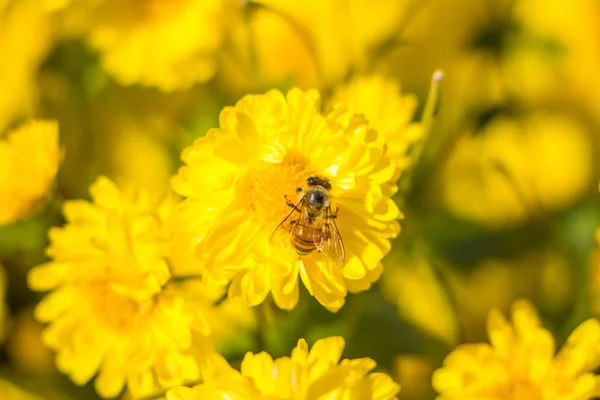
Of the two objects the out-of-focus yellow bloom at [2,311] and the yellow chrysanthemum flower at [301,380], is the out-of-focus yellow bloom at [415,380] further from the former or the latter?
the out-of-focus yellow bloom at [2,311]

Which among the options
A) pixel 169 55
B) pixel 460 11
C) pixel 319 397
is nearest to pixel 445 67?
pixel 460 11

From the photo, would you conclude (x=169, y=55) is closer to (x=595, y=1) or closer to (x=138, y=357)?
(x=138, y=357)

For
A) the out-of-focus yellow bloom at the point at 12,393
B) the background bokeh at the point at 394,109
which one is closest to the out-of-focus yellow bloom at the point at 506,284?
the background bokeh at the point at 394,109

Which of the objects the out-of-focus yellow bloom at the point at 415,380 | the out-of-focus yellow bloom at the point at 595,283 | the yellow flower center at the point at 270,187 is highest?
the out-of-focus yellow bloom at the point at 595,283

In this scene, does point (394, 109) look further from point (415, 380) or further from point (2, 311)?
point (2, 311)

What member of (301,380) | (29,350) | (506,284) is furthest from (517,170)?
(29,350)

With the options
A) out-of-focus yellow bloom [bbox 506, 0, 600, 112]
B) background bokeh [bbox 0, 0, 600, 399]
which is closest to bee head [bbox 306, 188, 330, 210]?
background bokeh [bbox 0, 0, 600, 399]
